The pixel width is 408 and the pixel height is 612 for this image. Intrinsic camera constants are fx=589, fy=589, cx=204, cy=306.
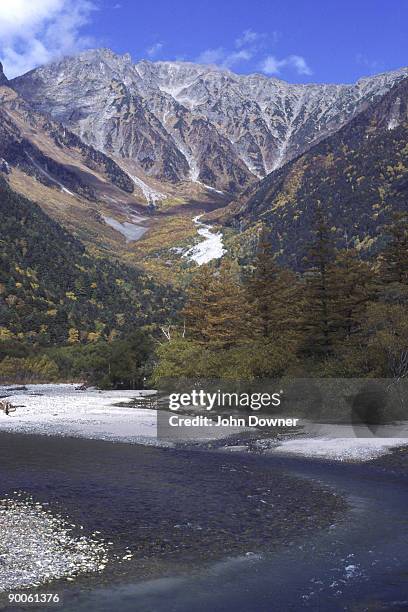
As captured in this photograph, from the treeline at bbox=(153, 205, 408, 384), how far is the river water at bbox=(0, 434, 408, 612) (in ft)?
48.8

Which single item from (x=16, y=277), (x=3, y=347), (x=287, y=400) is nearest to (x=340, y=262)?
(x=287, y=400)

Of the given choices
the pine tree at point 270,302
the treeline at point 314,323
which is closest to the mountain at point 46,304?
the treeline at point 314,323

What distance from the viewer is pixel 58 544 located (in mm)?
15531

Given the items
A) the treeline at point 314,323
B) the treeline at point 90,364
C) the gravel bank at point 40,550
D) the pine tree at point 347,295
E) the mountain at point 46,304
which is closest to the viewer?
the gravel bank at point 40,550

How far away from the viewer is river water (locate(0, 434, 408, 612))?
39.7 feet

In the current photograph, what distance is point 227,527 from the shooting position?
1719 cm

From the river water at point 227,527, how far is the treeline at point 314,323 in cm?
1488

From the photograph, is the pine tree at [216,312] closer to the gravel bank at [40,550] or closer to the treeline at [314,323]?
the treeline at [314,323]

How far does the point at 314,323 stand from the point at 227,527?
33.0 m

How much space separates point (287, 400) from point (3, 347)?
88.5m

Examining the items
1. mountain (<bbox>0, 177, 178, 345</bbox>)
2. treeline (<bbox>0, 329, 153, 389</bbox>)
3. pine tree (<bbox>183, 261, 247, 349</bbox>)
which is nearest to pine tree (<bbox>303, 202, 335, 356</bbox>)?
pine tree (<bbox>183, 261, 247, 349</bbox>)

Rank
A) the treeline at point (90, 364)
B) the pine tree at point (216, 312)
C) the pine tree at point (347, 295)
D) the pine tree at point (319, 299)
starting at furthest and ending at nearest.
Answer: the treeline at point (90, 364) → the pine tree at point (216, 312) → the pine tree at point (319, 299) → the pine tree at point (347, 295)

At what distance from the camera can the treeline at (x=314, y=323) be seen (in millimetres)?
40062

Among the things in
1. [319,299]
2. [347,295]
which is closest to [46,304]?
[319,299]
